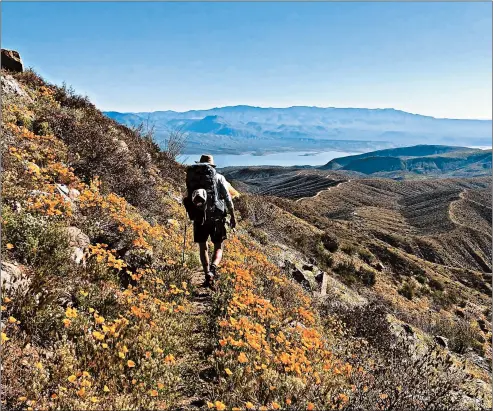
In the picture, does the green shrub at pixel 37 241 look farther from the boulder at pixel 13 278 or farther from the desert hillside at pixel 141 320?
the boulder at pixel 13 278

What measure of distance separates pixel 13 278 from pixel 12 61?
13626mm

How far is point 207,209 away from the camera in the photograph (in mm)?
7016

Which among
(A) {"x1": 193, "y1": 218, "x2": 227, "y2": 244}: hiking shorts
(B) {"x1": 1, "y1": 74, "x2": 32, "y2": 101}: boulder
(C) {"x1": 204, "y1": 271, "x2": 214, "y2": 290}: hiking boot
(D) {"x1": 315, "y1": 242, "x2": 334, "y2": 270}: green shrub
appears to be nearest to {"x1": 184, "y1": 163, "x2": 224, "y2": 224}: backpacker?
(A) {"x1": 193, "y1": 218, "x2": 227, "y2": 244}: hiking shorts

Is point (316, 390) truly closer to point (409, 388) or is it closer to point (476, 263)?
point (409, 388)

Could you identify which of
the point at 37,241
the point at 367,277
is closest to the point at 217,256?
the point at 37,241

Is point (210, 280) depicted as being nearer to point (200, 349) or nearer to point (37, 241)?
point (200, 349)

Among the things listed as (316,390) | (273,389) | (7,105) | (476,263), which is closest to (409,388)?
(316,390)

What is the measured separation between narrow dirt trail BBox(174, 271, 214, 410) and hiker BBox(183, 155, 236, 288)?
12.9 inches

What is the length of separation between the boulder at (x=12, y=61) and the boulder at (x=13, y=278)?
12.8 metres

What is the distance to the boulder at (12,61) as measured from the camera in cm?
1430

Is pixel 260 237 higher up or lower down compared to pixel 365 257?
higher up

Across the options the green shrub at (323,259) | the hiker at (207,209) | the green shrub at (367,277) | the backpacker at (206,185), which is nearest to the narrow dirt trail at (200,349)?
the hiker at (207,209)

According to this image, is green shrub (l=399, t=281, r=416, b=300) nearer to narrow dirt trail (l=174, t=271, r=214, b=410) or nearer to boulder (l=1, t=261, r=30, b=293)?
narrow dirt trail (l=174, t=271, r=214, b=410)

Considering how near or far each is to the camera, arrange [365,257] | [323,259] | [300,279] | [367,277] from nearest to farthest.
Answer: [300,279] < [323,259] < [367,277] < [365,257]
